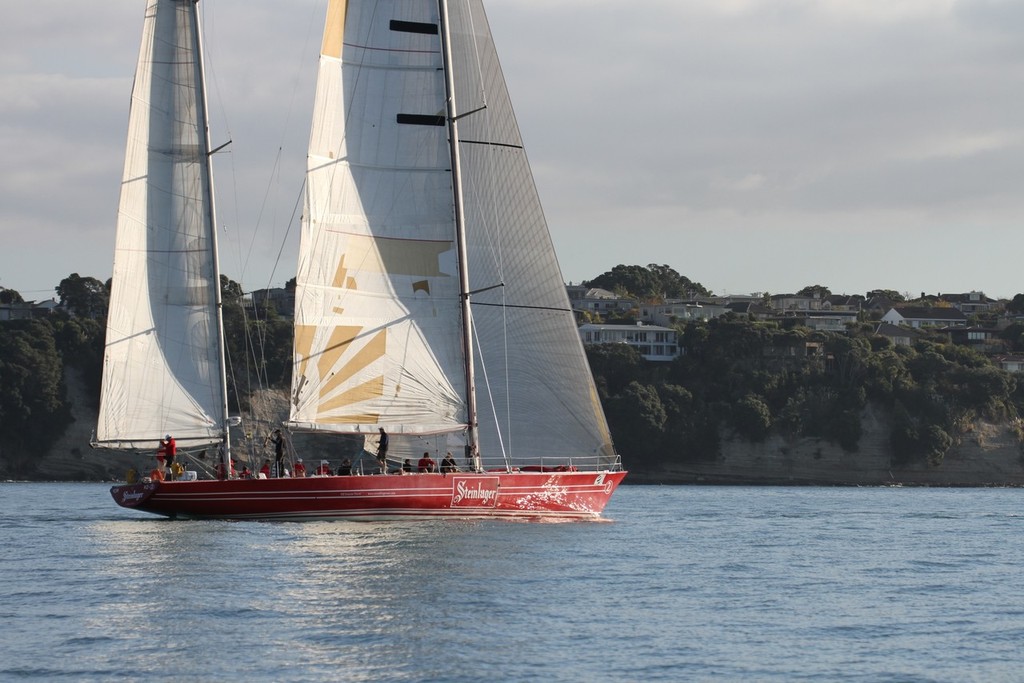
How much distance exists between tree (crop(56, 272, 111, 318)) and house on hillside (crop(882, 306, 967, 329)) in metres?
79.9

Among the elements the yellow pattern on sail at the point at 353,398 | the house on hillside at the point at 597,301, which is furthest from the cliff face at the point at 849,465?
the yellow pattern on sail at the point at 353,398

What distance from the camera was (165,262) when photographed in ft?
131

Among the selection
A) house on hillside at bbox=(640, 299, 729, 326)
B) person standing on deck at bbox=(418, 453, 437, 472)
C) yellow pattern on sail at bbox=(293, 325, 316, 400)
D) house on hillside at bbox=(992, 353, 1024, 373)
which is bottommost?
person standing on deck at bbox=(418, 453, 437, 472)

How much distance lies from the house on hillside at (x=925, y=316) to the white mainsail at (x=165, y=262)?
128375 millimetres

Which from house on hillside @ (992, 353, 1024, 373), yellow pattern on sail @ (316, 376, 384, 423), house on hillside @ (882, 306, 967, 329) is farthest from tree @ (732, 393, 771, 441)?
yellow pattern on sail @ (316, 376, 384, 423)

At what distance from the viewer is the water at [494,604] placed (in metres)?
20.8

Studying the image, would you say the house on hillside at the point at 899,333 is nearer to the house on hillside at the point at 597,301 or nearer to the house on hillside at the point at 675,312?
the house on hillside at the point at 675,312

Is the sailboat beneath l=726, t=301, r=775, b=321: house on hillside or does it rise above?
beneath

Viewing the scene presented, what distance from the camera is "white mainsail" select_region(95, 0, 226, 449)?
39562mm

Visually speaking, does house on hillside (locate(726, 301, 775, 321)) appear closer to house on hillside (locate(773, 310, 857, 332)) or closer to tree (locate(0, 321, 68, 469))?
house on hillside (locate(773, 310, 857, 332))

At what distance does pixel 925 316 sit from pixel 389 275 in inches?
5157

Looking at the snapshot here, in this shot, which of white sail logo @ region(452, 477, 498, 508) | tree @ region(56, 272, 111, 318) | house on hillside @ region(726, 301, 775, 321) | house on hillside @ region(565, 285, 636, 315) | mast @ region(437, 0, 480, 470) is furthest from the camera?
house on hillside @ region(565, 285, 636, 315)

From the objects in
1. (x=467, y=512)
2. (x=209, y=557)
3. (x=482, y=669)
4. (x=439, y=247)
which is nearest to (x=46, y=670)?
(x=482, y=669)

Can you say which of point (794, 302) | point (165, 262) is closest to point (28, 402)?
point (165, 262)
